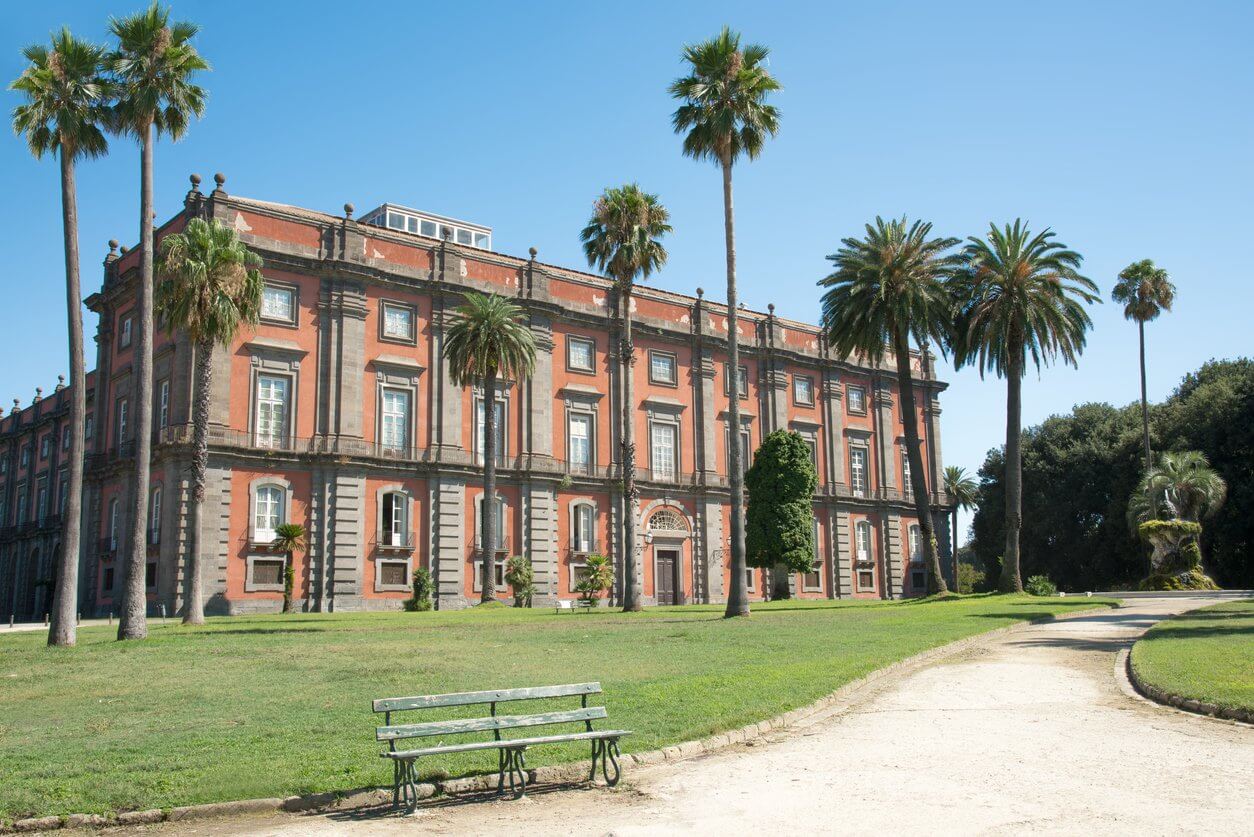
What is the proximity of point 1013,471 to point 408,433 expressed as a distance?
24814 millimetres

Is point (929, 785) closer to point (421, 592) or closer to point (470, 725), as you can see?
point (470, 725)

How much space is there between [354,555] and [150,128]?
18599 millimetres

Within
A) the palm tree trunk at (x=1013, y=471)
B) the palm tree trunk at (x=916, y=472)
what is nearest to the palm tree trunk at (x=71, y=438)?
the palm tree trunk at (x=916, y=472)

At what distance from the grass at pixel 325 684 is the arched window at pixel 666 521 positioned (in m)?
20.5

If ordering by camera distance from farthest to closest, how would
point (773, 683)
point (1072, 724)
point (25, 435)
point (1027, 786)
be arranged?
1. point (25, 435)
2. point (773, 683)
3. point (1072, 724)
4. point (1027, 786)

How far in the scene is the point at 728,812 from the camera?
796cm

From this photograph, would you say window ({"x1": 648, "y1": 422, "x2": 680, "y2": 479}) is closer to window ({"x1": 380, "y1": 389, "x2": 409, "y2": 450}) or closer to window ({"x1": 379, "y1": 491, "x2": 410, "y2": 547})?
window ({"x1": 380, "y1": 389, "x2": 409, "y2": 450})

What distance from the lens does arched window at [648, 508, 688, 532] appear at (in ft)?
163

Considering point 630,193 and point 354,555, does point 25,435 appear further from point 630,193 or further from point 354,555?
point 630,193

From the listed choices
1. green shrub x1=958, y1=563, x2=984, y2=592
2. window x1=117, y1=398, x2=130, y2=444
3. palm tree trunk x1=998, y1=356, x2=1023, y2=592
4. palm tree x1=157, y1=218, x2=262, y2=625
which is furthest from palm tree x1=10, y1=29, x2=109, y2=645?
green shrub x1=958, y1=563, x2=984, y2=592

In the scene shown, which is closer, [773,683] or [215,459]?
[773,683]

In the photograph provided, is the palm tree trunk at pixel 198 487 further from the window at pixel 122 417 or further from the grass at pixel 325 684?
the window at pixel 122 417

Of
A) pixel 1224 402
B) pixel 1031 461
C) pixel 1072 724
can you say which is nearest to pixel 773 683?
pixel 1072 724

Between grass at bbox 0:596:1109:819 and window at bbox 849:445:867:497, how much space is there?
3071 centimetres
